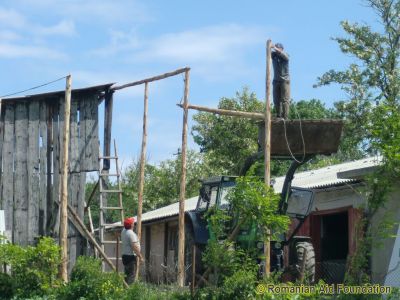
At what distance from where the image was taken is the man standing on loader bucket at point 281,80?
16906 millimetres

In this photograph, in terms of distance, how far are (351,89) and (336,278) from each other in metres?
14.2

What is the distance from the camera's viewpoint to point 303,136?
55.9 ft

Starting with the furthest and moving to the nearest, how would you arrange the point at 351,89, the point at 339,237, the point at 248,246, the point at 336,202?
the point at 351,89, the point at 339,237, the point at 336,202, the point at 248,246

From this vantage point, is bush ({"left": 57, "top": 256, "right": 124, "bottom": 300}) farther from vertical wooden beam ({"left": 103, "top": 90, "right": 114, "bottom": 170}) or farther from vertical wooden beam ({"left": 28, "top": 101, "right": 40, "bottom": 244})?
vertical wooden beam ({"left": 103, "top": 90, "right": 114, "bottom": 170})

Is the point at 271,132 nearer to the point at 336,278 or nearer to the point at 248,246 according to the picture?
the point at 248,246

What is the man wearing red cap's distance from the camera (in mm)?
17688

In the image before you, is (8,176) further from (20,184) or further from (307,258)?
(307,258)

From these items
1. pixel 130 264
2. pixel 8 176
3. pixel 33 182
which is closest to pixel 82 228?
pixel 33 182

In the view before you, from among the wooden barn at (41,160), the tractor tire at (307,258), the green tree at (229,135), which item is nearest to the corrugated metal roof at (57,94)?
the wooden barn at (41,160)

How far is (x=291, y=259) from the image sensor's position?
18.4 meters

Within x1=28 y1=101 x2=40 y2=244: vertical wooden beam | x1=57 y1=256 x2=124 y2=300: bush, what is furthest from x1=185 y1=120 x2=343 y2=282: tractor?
x1=28 y1=101 x2=40 y2=244: vertical wooden beam

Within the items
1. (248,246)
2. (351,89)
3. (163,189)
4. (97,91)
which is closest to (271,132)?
(248,246)

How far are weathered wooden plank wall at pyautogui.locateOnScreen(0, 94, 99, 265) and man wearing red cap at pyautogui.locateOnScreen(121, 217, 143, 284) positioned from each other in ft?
10.5

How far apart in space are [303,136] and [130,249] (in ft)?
13.9
